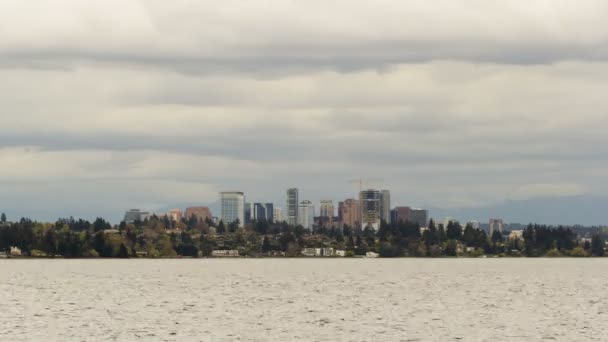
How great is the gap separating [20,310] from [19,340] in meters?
49.6

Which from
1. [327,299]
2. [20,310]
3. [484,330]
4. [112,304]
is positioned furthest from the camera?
[327,299]

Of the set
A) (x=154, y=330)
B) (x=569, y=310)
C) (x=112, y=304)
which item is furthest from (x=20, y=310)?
(x=569, y=310)

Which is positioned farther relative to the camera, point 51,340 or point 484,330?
point 484,330

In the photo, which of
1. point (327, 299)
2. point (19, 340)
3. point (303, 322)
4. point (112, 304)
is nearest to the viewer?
point (19, 340)

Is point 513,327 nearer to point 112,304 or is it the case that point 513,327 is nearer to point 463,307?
point 463,307

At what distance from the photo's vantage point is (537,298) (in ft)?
655

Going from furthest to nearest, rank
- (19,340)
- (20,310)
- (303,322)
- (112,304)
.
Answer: (112,304), (20,310), (303,322), (19,340)

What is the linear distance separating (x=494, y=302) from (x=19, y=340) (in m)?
89.2

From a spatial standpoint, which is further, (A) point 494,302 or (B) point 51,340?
(A) point 494,302

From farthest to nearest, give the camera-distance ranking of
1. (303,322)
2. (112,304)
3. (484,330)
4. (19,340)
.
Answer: (112,304) < (303,322) < (484,330) < (19,340)

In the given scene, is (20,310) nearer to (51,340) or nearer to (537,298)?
(51,340)

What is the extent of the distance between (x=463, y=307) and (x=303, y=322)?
36.8 metres

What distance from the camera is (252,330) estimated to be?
129 m

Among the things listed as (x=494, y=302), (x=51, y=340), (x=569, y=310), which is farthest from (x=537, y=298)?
(x=51, y=340)
